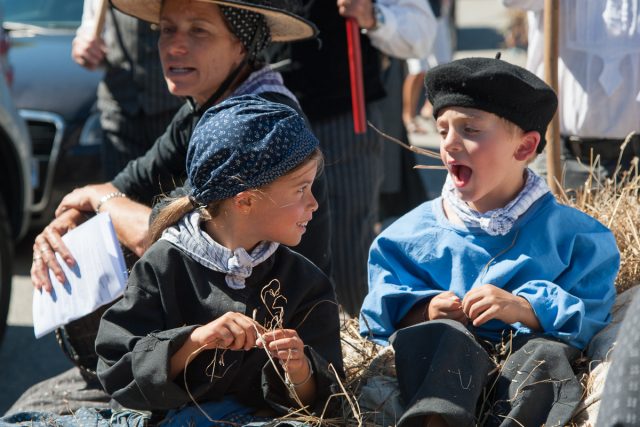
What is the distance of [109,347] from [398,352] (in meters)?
0.70

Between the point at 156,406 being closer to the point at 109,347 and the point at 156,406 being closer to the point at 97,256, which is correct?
the point at 109,347

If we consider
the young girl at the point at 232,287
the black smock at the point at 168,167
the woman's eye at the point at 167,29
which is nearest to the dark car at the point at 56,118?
the black smock at the point at 168,167

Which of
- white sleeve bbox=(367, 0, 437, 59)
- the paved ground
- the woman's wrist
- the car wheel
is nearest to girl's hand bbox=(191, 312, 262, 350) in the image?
the woman's wrist

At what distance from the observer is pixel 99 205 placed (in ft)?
11.2

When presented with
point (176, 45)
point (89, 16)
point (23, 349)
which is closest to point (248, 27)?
point (176, 45)

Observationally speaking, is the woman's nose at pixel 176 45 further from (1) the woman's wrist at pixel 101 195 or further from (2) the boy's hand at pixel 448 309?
(2) the boy's hand at pixel 448 309

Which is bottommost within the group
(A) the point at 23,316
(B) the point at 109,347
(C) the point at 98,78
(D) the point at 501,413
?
(A) the point at 23,316

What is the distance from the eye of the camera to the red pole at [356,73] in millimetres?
4070

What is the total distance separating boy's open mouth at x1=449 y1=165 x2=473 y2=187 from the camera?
2.80 m

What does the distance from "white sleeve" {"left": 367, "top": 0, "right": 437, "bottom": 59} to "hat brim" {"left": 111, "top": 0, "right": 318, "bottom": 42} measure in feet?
2.31

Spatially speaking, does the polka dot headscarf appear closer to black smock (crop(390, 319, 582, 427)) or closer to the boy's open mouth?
the boy's open mouth

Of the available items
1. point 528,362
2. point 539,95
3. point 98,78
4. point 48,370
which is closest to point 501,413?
point 528,362

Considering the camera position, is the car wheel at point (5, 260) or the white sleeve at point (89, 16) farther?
the car wheel at point (5, 260)

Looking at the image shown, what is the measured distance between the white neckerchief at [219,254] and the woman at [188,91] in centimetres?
54
